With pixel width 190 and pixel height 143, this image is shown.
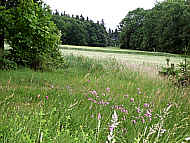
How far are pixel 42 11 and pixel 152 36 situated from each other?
120 feet

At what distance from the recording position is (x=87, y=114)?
2.56 meters

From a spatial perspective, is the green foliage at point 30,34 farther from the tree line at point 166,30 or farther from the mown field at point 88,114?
the tree line at point 166,30

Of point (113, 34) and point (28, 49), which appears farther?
point (113, 34)

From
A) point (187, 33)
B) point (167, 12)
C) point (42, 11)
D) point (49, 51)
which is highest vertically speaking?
point (167, 12)

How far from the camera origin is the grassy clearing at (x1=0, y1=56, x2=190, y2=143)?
1581 millimetres

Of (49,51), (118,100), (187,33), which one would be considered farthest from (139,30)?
(118,100)

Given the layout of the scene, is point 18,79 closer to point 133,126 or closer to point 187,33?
point 133,126

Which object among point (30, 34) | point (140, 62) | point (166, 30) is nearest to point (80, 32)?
point (166, 30)

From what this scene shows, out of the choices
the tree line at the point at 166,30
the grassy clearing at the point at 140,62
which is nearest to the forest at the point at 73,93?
the grassy clearing at the point at 140,62

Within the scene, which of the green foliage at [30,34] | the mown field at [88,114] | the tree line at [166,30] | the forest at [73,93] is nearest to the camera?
the mown field at [88,114]

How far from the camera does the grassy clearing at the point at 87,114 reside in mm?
1581

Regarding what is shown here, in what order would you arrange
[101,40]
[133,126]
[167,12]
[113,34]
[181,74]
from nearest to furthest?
1. [133,126]
2. [181,74]
3. [167,12]
4. [101,40]
5. [113,34]

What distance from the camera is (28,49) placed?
6.36 meters

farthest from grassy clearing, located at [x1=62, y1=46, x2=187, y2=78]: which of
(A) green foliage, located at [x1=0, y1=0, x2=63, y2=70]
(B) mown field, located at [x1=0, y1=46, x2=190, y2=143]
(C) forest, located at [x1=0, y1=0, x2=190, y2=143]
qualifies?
(A) green foliage, located at [x1=0, y1=0, x2=63, y2=70]
